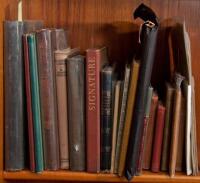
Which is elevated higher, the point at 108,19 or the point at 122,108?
the point at 108,19

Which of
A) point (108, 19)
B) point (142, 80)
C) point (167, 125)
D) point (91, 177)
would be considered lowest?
point (91, 177)

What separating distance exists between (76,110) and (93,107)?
0.04 metres

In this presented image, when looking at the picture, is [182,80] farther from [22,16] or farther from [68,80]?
[22,16]

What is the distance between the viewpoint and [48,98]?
767mm

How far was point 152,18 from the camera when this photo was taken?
2.43ft

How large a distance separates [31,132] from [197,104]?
0.43 m

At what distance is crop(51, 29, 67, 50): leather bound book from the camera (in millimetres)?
783

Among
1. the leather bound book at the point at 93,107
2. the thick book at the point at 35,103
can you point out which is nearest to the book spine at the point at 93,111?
the leather bound book at the point at 93,107

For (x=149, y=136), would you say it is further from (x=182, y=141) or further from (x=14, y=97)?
(x=14, y=97)

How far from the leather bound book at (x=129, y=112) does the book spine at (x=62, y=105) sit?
126mm

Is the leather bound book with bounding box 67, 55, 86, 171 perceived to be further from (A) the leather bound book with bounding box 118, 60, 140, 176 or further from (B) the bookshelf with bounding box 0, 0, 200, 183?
(B) the bookshelf with bounding box 0, 0, 200, 183

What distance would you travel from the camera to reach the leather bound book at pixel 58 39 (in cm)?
78

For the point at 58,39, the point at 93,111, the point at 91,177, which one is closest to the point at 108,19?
the point at 58,39

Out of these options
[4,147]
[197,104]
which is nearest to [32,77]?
[4,147]
